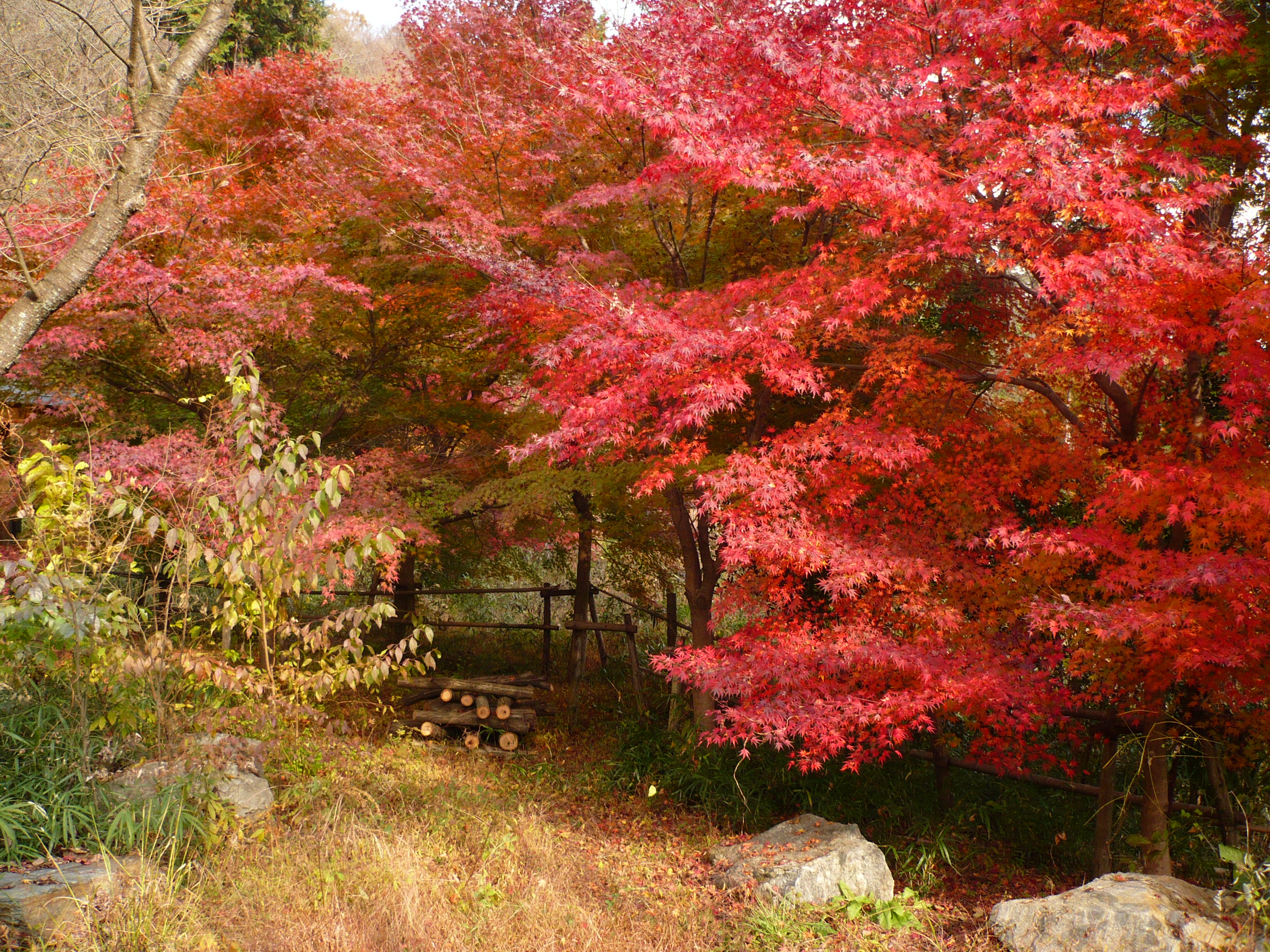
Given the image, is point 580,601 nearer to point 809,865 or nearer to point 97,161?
point 809,865

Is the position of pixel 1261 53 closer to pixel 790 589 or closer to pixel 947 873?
pixel 790 589

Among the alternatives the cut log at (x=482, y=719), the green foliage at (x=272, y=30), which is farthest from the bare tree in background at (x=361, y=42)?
the cut log at (x=482, y=719)

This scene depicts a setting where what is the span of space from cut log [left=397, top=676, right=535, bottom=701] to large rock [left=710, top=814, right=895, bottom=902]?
288cm

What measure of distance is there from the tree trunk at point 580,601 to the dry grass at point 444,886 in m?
1.80

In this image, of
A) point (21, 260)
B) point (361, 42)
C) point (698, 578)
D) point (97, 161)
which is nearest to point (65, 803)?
point (21, 260)

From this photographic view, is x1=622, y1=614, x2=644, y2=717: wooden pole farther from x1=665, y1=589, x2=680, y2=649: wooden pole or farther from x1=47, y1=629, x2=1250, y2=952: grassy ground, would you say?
x1=665, y1=589, x2=680, y2=649: wooden pole

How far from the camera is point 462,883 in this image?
4391mm

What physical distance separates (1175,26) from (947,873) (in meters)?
5.27

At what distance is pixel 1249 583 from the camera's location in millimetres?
3764

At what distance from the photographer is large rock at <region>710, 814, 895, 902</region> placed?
4.76 metres

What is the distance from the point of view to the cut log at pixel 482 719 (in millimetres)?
7758

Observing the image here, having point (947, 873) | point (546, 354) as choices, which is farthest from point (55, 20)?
point (947, 873)

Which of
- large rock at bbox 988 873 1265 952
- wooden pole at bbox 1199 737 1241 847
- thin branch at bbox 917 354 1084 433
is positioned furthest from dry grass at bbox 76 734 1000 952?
thin branch at bbox 917 354 1084 433

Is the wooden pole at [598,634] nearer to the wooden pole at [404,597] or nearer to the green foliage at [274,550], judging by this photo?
→ the wooden pole at [404,597]
